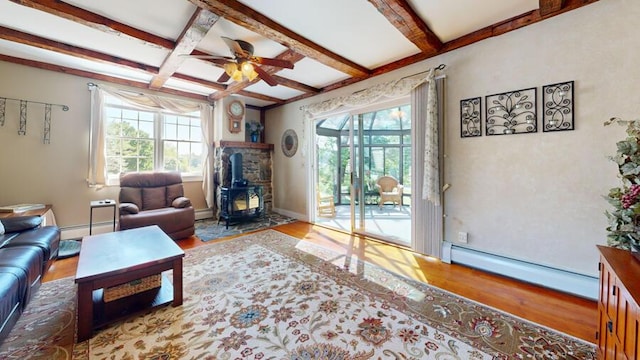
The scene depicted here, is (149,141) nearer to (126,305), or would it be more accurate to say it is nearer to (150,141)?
(150,141)

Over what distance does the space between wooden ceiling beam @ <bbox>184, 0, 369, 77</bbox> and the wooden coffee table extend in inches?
83.9

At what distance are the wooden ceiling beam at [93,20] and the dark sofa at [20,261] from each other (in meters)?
2.07

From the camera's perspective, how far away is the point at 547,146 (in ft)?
7.79

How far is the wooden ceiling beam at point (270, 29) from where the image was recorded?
7.10ft

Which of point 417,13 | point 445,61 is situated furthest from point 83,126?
point 445,61

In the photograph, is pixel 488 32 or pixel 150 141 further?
pixel 150 141

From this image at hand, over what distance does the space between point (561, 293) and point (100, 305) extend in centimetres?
393

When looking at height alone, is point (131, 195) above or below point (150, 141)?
below

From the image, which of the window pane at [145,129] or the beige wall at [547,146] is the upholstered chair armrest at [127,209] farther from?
the beige wall at [547,146]

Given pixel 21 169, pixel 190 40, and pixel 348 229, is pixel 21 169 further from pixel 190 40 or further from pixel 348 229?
pixel 348 229

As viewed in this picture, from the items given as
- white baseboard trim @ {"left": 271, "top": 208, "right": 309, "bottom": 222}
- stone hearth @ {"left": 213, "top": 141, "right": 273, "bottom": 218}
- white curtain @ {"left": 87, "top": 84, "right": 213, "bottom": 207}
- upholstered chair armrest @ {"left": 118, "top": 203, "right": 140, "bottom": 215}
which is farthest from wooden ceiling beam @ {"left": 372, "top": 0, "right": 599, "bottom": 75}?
upholstered chair armrest @ {"left": 118, "top": 203, "right": 140, "bottom": 215}

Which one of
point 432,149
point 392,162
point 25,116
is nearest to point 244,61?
point 432,149

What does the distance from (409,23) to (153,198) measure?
14.7 ft

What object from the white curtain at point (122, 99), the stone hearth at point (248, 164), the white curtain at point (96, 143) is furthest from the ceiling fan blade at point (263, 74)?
the white curtain at point (96, 143)
